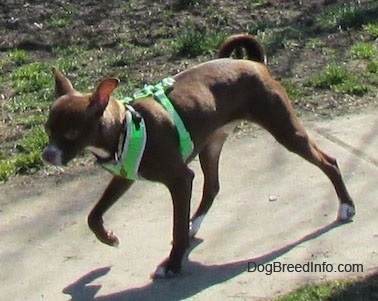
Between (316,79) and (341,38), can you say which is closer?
(316,79)

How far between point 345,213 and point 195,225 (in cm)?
78

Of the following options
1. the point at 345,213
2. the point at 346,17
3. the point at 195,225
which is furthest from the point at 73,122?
the point at 346,17

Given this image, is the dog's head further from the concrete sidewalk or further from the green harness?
the concrete sidewalk

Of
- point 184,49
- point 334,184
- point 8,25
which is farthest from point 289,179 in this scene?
point 8,25

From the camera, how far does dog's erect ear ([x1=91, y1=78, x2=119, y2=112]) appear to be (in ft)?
17.0

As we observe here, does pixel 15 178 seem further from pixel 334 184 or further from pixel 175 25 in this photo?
pixel 175 25

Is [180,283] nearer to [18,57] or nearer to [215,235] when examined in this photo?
[215,235]

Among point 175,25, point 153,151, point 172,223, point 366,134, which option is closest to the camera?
point 153,151

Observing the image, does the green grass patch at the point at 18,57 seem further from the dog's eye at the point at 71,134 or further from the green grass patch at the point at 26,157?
the dog's eye at the point at 71,134

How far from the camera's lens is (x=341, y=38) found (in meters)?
9.04

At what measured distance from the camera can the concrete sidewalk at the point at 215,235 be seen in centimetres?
558

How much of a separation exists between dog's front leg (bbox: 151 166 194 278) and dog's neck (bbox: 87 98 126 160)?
1.14 ft

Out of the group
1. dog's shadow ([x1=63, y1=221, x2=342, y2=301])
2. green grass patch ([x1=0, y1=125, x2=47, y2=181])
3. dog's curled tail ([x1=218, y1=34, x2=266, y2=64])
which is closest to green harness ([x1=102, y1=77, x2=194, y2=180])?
dog's shadow ([x1=63, y1=221, x2=342, y2=301])

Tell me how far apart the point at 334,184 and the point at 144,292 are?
4.26ft
